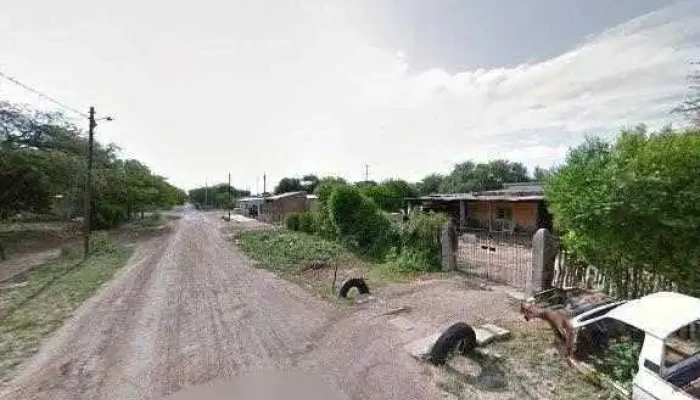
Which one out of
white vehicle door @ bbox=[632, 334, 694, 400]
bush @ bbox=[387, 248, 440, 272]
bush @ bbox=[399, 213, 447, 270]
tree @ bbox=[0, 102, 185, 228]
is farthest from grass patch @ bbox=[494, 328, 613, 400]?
tree @ bbox=[0, 102, 185, 228]

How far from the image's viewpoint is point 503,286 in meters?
9.94

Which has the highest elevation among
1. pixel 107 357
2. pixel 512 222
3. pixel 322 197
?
pixel 322 197

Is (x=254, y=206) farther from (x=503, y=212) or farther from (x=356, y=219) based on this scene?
(x=356, y=219)

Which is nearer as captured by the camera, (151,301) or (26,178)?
(151,301)

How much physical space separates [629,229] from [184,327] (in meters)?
8.28

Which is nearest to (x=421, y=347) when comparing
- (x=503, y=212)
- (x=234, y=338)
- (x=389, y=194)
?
(x=234, y=338)

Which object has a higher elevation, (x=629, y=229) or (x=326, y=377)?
(x=629, y=229)

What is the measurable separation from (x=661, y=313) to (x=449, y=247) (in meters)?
7.62

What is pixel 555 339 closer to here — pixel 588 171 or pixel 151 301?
pixel 588 171

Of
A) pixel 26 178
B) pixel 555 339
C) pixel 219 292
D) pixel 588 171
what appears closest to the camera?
pixel 555 339

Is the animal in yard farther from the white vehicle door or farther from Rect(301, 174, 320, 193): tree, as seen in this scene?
Rect(301, 174, 320, 193): tree

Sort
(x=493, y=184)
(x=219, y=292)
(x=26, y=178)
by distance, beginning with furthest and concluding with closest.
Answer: (x=493, y=184)
(x=26, y=178)
(x=219, y=292)

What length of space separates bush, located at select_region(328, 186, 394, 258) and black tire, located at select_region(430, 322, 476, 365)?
1011 centimetres

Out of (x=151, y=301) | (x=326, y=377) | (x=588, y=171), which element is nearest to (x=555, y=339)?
(x=588, y=171)
